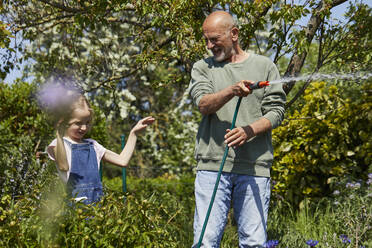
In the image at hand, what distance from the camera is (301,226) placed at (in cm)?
405

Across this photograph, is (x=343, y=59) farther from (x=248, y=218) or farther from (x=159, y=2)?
(x=248, y=218)

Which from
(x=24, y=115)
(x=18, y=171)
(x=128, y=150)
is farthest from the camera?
(x=24, y=115)

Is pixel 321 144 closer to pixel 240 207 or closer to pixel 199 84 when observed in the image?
pixel 240 207

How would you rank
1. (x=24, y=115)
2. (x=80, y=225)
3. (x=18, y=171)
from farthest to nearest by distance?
(x=24, y=115)
(x=18, y=171)
(x=80, y=225)

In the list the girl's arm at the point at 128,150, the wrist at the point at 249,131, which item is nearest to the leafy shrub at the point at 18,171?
the girl's arm at the point at 128,150

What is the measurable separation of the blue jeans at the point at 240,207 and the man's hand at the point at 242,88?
471 millimetres

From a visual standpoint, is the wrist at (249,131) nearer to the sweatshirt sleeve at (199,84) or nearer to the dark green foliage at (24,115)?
the sweatshirt sleeve at (199,84)

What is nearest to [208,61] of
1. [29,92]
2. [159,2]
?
[159,2]

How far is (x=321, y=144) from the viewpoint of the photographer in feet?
15.5

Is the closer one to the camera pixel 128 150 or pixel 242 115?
pixel 242 115

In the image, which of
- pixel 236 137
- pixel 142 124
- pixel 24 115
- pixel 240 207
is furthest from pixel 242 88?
pixel 24 115

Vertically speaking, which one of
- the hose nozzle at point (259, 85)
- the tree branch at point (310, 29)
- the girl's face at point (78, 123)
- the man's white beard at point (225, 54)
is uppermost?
the tree branch at point (310, 29)

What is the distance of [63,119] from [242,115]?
3.18 ft

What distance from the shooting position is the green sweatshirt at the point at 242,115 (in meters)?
2.33
